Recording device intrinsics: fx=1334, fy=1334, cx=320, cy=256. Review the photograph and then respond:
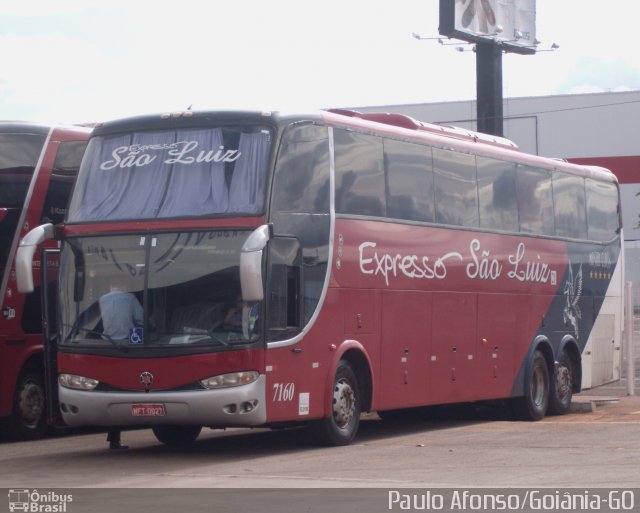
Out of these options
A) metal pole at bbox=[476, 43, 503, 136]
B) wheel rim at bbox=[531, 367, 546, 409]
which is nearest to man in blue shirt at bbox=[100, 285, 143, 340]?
wheel rim at bbox=[531, 367, 546, 409]

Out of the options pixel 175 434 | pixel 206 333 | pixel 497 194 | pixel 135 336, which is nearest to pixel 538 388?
pixel 497 194

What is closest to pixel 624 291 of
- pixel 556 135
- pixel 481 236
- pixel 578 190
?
pixel 578 190

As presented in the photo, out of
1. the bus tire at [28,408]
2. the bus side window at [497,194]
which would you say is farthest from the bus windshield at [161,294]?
the bus side window at [497,194]

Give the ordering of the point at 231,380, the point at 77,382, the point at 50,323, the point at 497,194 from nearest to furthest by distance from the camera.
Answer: the point at 231,380 → the point at 77,382 → the point at 50,323 → the point at 497,194

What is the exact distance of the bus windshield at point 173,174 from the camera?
578 inches

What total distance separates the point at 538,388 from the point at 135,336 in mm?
8549

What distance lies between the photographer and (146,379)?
14508mm

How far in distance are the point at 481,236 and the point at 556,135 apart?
125 feet

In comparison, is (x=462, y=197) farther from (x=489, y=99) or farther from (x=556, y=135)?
(x=556, y=135)

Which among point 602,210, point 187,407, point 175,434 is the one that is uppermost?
point 602,210

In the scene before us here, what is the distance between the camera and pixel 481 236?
19.2 metres

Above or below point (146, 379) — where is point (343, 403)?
below

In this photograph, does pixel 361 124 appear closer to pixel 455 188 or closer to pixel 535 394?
pixel 455 188

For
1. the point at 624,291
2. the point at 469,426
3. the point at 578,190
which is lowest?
the point at 469,426
